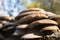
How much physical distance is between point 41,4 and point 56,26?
5.93 meters

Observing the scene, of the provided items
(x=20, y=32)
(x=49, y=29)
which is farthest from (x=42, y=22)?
(x=20, y=32)

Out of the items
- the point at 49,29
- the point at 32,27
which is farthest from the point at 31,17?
the point at 49,29

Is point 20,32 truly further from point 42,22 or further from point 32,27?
point 42,22

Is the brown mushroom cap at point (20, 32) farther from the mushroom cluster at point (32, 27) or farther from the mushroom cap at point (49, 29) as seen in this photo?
the mushroom cap at point (49, 29)

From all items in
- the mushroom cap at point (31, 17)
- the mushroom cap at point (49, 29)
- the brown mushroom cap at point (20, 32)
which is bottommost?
the mushroom cap at point (49, 29)

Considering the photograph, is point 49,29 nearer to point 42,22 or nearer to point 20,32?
point 42,22

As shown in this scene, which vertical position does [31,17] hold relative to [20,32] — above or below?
above

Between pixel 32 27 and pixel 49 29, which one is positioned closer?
pixel 49 29

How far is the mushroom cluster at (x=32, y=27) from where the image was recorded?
173 cm

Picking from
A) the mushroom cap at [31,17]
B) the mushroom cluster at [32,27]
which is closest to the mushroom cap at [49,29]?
the mushroom cluster at [32,27]

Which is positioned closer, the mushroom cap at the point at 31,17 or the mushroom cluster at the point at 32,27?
the mushroom cluster at the point at 32,27

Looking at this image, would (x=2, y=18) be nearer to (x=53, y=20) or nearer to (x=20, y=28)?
(x=20, y=28)

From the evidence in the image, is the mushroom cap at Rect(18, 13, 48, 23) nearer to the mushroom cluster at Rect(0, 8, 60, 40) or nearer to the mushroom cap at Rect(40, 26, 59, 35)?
the mushroom cluster at Rect(0, 8, 60, 40)

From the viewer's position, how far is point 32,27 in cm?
184
